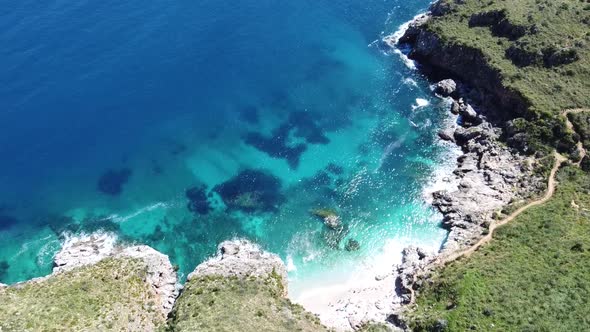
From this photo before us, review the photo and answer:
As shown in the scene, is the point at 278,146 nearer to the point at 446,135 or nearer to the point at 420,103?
the point at 420,103

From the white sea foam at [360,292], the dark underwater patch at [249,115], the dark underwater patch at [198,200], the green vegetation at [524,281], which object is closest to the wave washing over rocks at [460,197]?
the white sea foam at [360,292]

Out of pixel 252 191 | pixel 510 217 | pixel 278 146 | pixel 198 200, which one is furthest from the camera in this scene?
pixel 278 146

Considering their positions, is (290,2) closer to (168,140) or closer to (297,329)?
(168,140)

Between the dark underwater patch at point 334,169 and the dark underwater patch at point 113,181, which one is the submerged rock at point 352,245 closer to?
the dark underwater patch at point 334,169

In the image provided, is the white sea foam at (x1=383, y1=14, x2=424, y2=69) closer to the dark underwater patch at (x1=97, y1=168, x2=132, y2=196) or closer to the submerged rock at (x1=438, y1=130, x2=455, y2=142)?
the submerged rock at (x1=438, y1=130, x2=455, y2=142)

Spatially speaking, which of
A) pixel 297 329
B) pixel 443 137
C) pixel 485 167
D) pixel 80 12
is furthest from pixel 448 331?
pixel 80 12

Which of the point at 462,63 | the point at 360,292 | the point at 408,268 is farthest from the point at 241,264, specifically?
the point at 462,63
